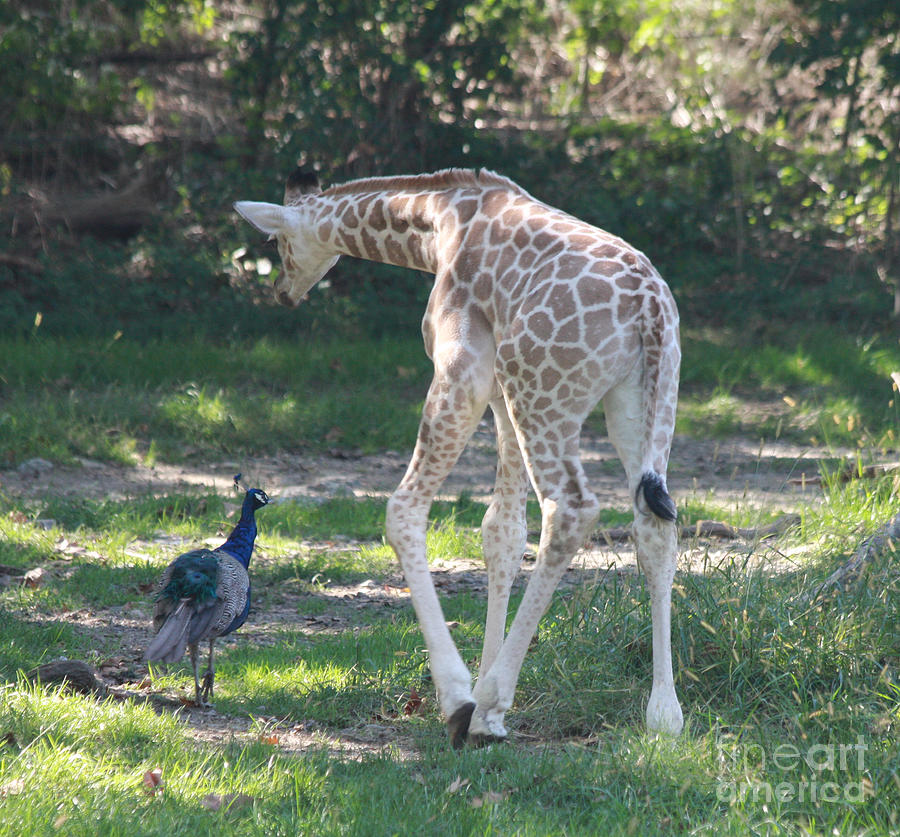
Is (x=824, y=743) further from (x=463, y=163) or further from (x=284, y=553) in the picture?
(x=463, y=163)

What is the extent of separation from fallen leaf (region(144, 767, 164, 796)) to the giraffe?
1.09m

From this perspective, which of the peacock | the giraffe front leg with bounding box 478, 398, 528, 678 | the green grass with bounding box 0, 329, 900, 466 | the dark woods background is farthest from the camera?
the dark woods background

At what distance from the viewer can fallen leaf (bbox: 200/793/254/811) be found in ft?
11.4

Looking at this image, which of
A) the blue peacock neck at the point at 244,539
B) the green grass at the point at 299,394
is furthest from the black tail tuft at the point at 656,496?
the green grass at the point at 299,394

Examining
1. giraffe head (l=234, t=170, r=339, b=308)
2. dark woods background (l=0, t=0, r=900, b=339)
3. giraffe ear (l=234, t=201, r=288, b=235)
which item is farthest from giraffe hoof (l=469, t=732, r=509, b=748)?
dark woods background (l=0, t=0, r=900, b=339)

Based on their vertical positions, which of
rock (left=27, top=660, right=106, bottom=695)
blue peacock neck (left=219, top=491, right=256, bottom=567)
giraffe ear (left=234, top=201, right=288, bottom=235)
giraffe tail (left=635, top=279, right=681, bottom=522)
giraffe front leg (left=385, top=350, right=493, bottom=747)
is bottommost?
rock (left=27, top=660, right=106, bottom=695)

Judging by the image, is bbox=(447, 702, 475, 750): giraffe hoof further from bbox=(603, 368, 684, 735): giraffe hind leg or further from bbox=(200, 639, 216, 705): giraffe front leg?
bbox=(200, 639, 216, 705): giraffe front leg

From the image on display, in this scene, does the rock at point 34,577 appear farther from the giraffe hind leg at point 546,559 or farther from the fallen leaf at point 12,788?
the giraffe hind leg at point 546,559

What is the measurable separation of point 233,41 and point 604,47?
5026 millimetres

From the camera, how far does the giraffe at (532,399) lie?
409 centimetres

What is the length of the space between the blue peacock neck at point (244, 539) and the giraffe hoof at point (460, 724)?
149 cm

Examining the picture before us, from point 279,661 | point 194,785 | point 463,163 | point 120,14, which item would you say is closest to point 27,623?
point 279,661

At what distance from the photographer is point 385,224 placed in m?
4.99

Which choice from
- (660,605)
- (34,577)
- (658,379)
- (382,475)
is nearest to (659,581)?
(660,605)
